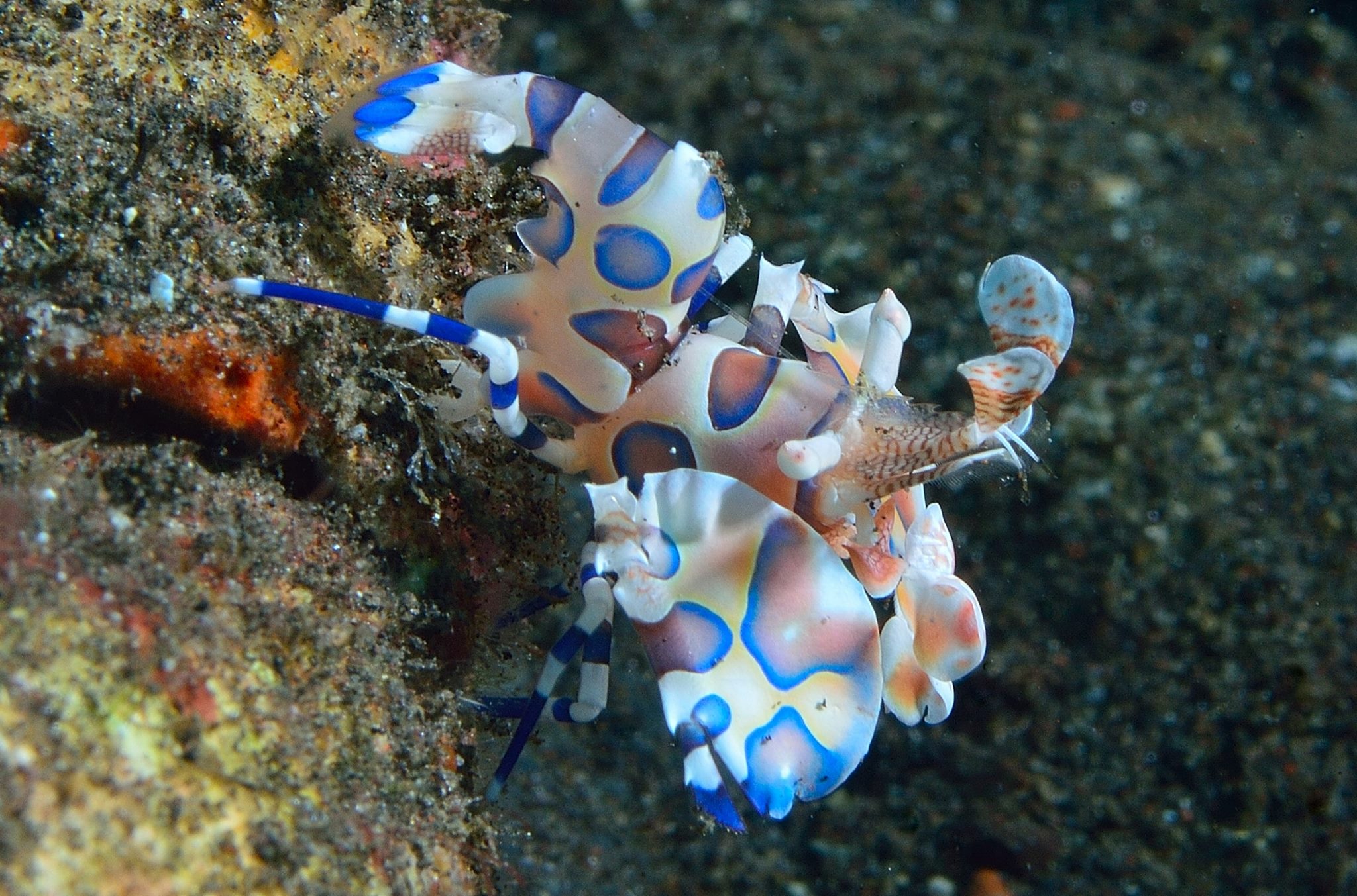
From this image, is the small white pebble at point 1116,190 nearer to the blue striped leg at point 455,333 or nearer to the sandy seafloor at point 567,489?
the sandy seafloor at point 567,489

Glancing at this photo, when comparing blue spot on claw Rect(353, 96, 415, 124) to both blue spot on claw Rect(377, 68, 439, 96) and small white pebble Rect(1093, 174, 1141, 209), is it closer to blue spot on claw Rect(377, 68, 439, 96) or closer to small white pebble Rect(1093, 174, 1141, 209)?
blue spot on claw Rect(377, 68, 439, 96)

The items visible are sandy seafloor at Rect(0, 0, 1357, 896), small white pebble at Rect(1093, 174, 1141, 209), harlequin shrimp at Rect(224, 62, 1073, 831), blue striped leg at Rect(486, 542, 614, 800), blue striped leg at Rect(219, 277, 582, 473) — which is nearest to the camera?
sandy seafloor at Rect(0, 0, 1357, 896)

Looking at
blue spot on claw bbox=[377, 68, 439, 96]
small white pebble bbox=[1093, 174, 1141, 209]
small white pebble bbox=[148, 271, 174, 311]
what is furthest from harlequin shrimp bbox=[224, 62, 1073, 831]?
small white pebble bbox=[1093, 174, 1141, 209]

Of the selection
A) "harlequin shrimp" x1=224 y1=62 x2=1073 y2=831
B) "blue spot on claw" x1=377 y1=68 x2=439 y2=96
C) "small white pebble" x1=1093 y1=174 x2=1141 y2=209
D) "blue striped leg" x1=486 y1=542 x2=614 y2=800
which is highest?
"blue spot on claw" x1=377 y1=68 x2=439 y2=96

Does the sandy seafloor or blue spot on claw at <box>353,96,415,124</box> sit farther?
blue spot on claw at <box>353,96,415,124</box>

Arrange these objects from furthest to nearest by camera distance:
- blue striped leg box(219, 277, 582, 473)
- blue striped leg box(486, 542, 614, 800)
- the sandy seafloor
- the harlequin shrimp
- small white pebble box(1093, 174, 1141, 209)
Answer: small white pebble box(1093, 174, 1141, 209) < blue striped leg box(486, 542, 614, 800) < the harlequin shrimp < blue striped leg box(219, 277, 582, 473) < the sandy seafloor

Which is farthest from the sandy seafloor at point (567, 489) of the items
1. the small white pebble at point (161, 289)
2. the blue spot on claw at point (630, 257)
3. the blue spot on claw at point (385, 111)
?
the blue spot on claw at point (630, 257)

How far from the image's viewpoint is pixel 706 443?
1882mm

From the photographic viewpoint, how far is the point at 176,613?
3.97 feet

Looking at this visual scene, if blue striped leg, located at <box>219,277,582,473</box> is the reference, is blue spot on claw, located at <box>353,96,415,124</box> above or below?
above

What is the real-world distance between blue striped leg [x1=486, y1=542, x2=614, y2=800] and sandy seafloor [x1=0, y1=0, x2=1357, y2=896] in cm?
9

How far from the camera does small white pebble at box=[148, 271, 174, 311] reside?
1554mm

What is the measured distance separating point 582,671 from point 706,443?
0.54 m

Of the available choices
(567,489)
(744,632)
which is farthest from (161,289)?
(567,489)
